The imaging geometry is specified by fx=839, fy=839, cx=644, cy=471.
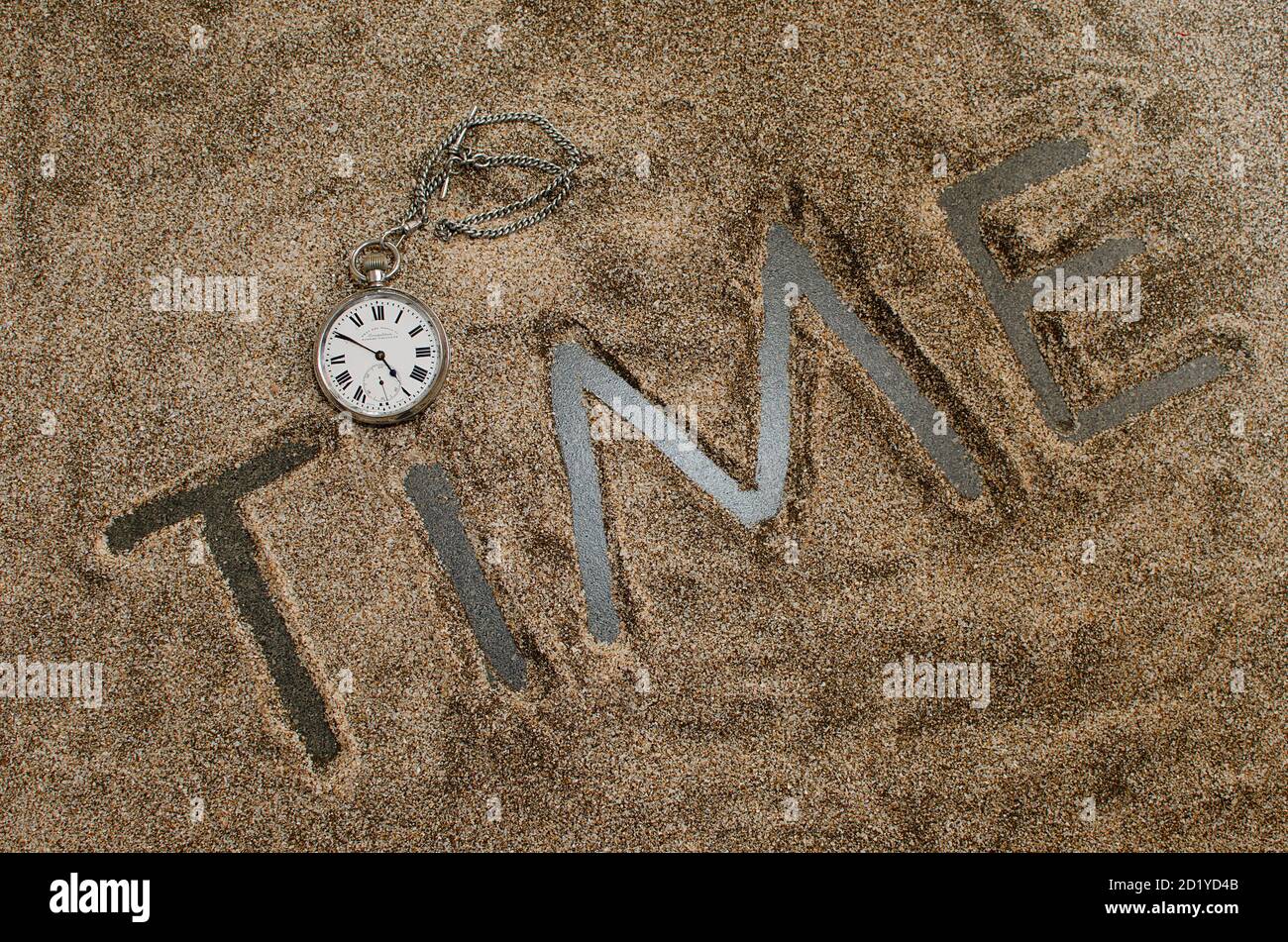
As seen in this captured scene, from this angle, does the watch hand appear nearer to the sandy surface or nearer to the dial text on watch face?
the dial text on watch face

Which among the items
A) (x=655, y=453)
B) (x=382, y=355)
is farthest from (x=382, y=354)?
(x=655, y=453)

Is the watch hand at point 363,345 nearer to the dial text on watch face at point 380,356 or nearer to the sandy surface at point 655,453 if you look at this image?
the dial text on watch face at point 380,356

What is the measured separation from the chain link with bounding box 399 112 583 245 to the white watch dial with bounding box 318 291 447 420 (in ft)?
0.61

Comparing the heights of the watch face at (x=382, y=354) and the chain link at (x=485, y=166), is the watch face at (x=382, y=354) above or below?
below

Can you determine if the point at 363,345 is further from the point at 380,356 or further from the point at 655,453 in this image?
the point at 655,453

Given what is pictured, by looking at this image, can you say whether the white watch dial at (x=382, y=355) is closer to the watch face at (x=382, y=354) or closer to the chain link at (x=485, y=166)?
the watch face at (x=382, y=354)

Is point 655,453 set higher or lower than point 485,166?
lower

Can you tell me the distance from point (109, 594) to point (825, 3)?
2020 mm

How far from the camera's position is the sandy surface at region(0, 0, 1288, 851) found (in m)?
1.76

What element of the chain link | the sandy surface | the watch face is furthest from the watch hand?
the chain link

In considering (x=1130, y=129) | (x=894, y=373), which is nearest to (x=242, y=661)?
(x=894, y=373)

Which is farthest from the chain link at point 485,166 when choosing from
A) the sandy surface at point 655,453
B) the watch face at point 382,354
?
the watch face at point 382,354

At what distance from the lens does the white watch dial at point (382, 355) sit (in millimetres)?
1753

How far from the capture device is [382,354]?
5.77 ft
